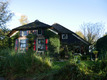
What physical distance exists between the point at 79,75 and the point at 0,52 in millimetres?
5593

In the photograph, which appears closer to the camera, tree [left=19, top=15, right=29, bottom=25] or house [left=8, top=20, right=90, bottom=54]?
house [left=8, top=20, right=90, bottom=54]

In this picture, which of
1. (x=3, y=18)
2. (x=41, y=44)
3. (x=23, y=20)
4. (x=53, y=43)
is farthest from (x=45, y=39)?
(x=23, y=20)

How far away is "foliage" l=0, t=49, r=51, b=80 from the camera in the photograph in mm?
4898

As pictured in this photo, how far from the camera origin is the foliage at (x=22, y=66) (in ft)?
16.1

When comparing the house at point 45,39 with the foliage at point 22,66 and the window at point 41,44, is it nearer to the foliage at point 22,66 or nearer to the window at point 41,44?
the window at point 41,44

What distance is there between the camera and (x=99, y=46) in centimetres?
1519

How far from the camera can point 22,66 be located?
503 cm

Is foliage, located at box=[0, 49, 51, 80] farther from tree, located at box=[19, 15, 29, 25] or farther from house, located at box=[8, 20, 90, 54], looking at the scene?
tree, located at box=[19, 15, 29, 25]

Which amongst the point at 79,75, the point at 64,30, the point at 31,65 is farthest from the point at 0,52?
the point at 64,30

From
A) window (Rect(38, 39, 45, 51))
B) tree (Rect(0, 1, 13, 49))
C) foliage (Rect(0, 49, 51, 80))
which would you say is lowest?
foliage (Rect(0, 49, 51, 80))

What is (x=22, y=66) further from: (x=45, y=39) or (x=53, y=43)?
(x=45, y=39)

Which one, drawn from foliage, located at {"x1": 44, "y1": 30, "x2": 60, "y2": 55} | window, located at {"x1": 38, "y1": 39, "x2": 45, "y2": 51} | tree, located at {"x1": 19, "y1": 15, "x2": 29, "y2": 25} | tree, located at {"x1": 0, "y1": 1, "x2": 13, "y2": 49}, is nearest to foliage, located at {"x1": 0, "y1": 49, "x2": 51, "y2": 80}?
foliage, located at {"x1": 44, "y1": 30, "x2": 60, "y2": 55}

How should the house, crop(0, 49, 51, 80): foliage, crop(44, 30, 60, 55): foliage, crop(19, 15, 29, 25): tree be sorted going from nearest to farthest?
crop(0, 49, 51, 80): foliage
crop(44, 30, 60, 55): foliage
the house
crop(19, 15, 29, 25): tree

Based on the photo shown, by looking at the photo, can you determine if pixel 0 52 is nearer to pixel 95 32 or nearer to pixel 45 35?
pixel 45 35
